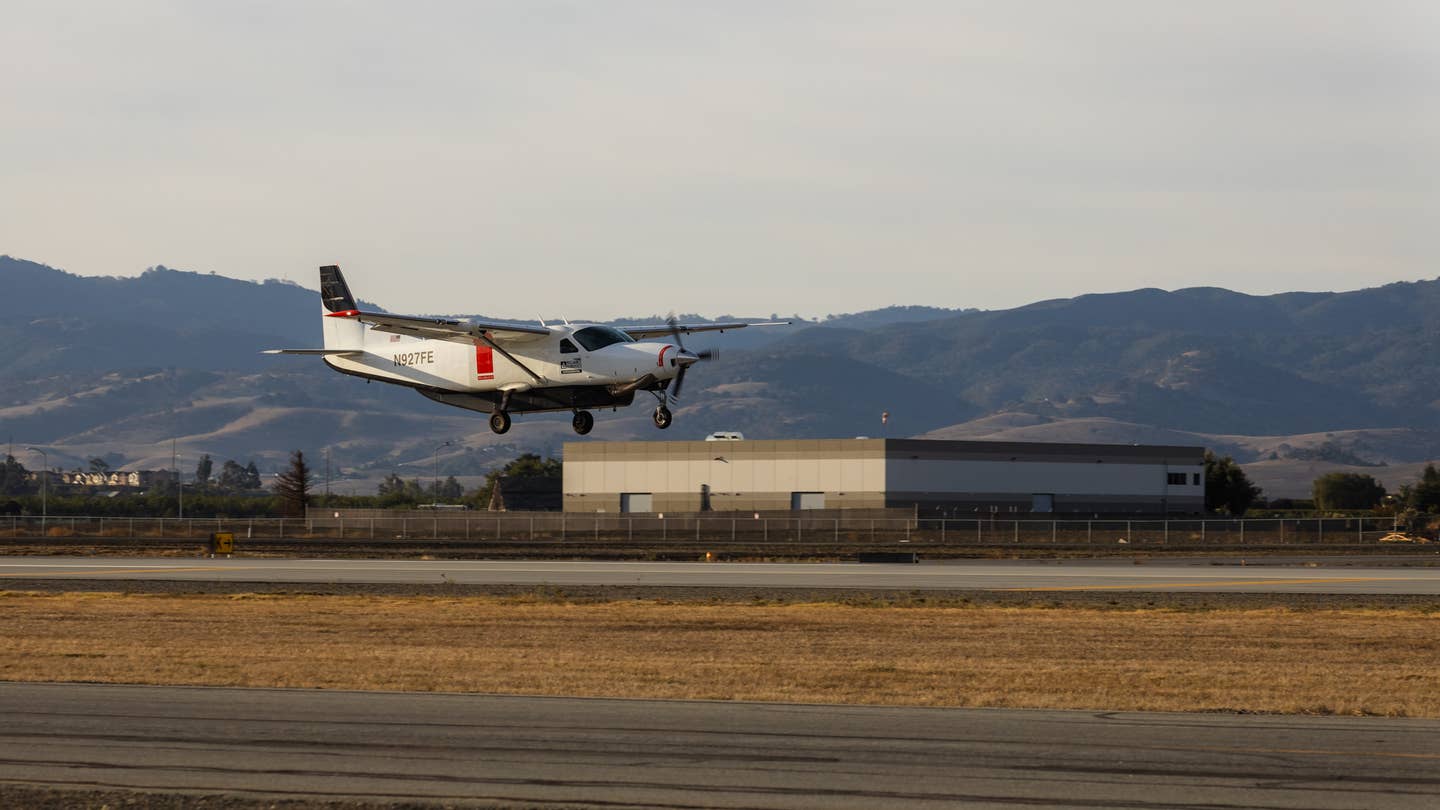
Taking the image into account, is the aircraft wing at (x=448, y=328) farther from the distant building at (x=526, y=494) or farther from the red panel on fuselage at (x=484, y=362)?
the distant building at (x=526, y=494)

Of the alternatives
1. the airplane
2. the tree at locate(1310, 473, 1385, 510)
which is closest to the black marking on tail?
the airplane

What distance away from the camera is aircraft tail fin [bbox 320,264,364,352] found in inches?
2032

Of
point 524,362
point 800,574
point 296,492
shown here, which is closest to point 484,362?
point 524,362

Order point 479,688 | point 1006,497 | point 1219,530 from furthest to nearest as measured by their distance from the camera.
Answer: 1. point 1006,497
2. point 1219,530
3. point 479,688

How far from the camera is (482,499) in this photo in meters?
152

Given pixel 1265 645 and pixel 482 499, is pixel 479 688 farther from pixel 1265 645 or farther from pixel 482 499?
pixel 482 499

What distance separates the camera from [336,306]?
5256 cm

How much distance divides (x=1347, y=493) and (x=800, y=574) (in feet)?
449

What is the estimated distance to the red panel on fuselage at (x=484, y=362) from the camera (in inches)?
1813

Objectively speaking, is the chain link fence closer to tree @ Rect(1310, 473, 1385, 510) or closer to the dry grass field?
the dry grass field

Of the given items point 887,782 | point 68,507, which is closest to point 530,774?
point 887,782

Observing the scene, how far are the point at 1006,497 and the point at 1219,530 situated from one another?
26654mm

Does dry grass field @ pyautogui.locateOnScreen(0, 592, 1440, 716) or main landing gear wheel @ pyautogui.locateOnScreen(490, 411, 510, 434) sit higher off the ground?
main landing gear wheel @ pyautogui.locateOnScreen(490, 411, 510, 434)

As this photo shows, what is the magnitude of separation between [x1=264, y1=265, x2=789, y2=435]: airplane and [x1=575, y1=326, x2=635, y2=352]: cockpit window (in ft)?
0.09
